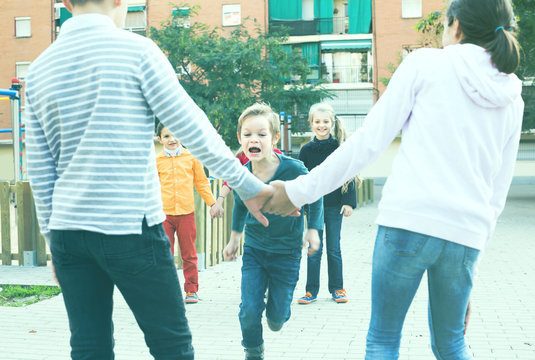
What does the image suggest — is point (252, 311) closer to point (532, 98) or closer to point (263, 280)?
point (263, 280)

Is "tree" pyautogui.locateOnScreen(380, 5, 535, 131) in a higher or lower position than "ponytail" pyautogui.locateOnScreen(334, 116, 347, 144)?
higher

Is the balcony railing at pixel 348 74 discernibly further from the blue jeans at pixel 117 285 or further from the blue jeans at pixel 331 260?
the blue jeans at pixel 117 285

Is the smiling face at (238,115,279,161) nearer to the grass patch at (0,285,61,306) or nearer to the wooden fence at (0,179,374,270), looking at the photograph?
the grass patch at (0,285,61,306)

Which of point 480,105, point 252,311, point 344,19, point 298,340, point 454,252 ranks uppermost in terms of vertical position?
point 344,19

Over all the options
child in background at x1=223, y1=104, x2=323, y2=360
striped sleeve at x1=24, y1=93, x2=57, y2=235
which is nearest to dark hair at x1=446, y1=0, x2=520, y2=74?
striped sleeve at x1=24, y1=93, x2=57, y2=235

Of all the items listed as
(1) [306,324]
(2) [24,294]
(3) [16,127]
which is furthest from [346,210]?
(3) [16,127]

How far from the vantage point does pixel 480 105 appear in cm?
232

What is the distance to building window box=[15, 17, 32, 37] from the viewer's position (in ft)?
131

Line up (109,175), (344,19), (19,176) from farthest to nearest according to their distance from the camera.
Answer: (344,19) → (19,176) → (109,175)

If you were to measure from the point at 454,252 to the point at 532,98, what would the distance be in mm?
20960

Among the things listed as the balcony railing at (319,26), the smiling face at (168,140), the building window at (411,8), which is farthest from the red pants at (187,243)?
the balcony railing at (319,26)

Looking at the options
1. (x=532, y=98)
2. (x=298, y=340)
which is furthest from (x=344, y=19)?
(x=298, y=340)

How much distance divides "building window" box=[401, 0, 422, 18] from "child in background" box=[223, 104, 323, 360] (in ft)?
115

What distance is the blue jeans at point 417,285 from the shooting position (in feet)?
7.63
